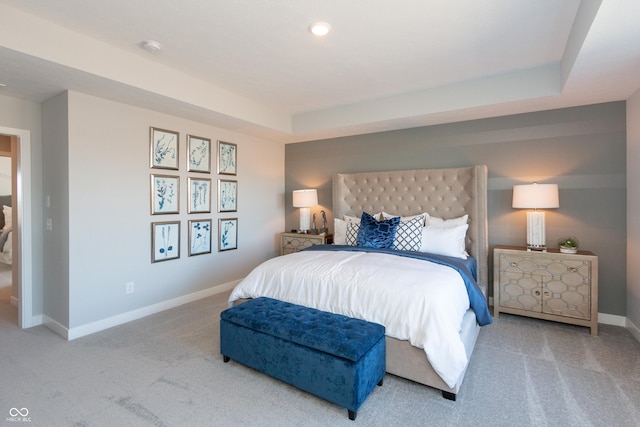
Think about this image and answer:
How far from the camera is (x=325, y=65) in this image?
9.95 ft

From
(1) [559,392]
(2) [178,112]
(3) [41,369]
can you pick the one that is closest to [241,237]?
(2) [178,112]

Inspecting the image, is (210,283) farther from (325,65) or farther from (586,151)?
(586,151)

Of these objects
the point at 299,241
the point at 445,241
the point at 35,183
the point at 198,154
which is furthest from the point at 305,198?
the point at 35,183

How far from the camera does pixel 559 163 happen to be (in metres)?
3.45

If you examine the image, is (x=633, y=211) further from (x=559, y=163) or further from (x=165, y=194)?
(x=165, y=194)

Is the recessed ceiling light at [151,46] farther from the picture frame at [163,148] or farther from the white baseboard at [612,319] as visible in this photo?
the white baseboard at [612,319]

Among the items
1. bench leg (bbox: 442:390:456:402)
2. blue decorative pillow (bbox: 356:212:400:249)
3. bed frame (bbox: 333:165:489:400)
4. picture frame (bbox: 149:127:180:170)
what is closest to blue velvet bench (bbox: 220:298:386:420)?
bench leg (bbox: 442:390:456:402)

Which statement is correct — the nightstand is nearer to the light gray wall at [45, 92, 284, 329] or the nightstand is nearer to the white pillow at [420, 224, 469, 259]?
the white pillow at [420, 224, 469, 259]

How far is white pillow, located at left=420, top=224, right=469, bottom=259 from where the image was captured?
3410 mm

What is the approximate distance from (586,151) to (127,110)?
4.92m

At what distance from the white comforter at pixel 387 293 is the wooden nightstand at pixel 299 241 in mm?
1569

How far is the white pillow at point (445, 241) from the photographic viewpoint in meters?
3.41

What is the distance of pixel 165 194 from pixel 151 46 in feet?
5.48

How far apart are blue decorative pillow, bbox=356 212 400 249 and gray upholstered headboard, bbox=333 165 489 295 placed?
66 cm
